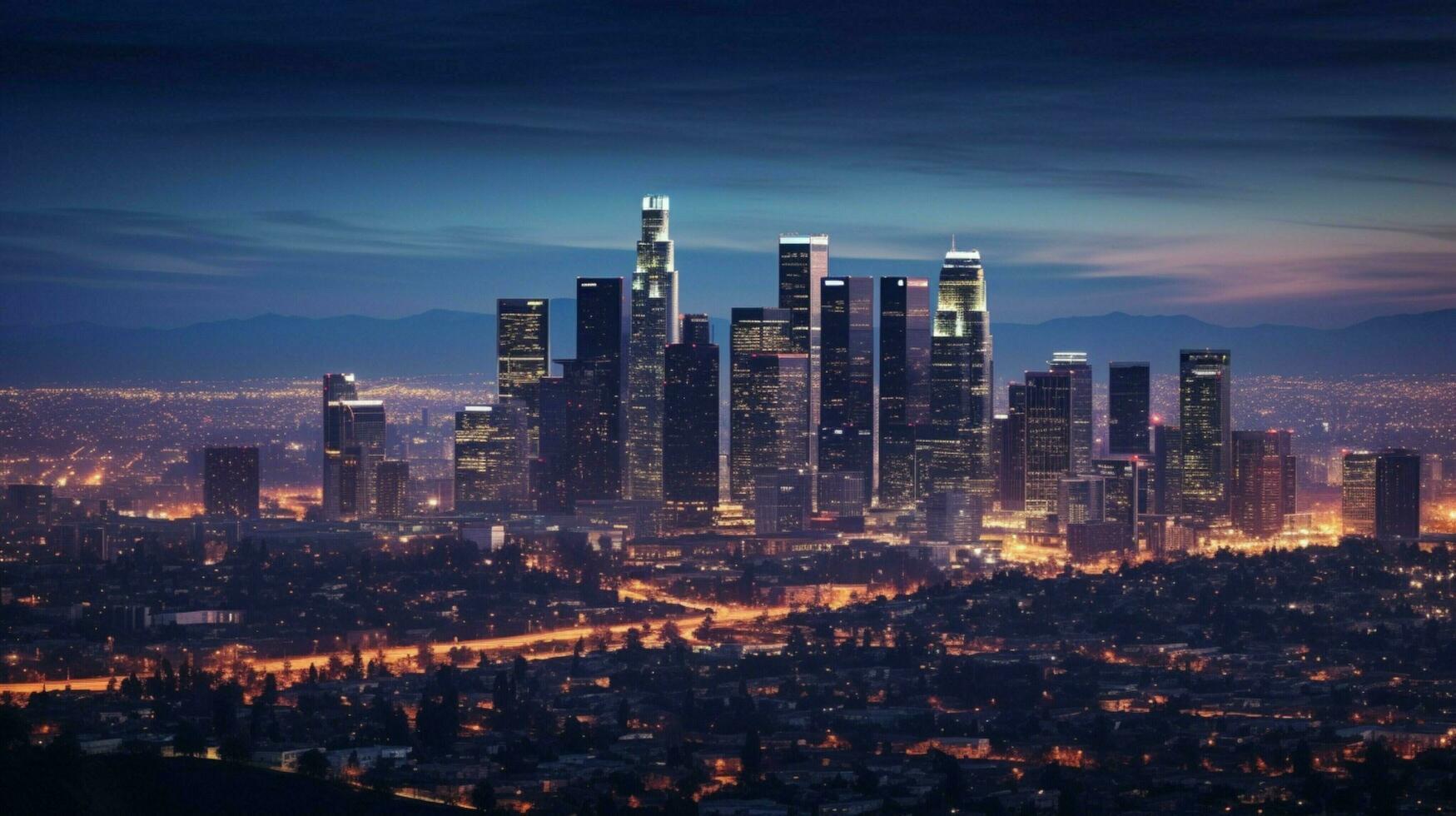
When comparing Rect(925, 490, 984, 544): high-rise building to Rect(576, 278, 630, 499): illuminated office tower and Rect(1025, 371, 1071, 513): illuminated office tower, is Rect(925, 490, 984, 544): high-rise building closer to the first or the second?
Rect(1025, 371, 1071, 513): illuminated office tower

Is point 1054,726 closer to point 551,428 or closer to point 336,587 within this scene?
point 336,587

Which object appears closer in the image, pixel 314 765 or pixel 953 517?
pixel 314 765

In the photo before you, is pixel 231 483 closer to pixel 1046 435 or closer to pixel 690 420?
pixel 690 420

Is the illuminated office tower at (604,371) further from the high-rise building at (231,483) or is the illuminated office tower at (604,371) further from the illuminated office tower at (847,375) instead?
the high-rise building at (231,483)

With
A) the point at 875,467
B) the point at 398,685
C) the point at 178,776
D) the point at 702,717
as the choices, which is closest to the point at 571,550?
the point at 875,467

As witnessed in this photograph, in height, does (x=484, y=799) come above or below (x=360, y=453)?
below

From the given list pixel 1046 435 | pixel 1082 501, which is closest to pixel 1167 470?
pixel 1082 501

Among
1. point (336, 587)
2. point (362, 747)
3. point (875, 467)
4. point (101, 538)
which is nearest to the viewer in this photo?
point (362, 747)
